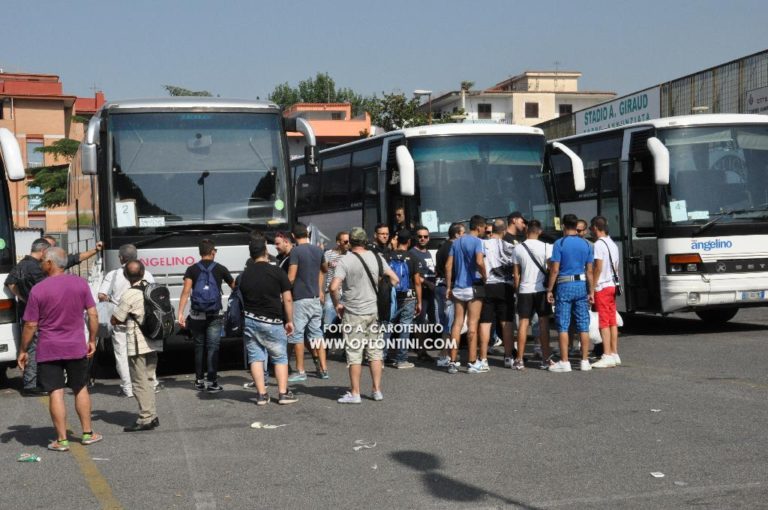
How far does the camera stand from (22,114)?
69625 millimetres

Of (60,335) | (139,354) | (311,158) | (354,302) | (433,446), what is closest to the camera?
(433,446)

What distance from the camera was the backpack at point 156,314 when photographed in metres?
9.66

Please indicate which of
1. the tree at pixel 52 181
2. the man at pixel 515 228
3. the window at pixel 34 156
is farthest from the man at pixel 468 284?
the window at pixel 34 156

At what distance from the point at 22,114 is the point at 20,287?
61.5 m

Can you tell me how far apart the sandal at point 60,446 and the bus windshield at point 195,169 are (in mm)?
4722

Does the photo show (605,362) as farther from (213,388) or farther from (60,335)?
(60,335)

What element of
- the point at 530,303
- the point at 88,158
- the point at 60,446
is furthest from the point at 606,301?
the point at 60,446

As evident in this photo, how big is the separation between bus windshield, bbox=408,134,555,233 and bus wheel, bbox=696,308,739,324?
412 cm

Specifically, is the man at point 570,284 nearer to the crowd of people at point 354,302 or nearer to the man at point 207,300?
the crowd of people at point 354,302

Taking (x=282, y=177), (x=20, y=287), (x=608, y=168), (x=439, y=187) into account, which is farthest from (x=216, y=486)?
(x=608, y=168)

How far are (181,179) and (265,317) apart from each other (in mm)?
3322

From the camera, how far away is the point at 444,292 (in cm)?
1422

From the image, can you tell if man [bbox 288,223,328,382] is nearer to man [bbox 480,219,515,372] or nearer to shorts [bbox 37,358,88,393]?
man [bbox 480,219,515,372]

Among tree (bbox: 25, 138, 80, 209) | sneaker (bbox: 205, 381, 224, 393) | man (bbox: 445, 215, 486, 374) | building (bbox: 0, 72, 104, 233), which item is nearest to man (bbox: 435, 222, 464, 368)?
man (bbox: 445, 215, 486, 374)
